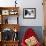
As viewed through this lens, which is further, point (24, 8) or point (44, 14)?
point (24, 8)

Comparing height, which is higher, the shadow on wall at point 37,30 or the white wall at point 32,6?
the white wall at point 32,6

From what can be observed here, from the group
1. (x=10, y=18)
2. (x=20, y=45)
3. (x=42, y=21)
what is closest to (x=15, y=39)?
(x=20, y=45)

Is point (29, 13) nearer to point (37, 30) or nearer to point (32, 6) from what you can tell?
point (32, 6)

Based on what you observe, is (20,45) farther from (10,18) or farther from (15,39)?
(10,18)

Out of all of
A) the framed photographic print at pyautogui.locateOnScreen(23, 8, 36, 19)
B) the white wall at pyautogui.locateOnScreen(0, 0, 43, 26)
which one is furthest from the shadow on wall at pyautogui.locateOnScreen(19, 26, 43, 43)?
the framed photographic print at pyautogui.locateOnScreen(23, 8, 36, 19)

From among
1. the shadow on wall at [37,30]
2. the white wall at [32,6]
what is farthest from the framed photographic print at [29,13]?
the shadow on wall at [37,30]

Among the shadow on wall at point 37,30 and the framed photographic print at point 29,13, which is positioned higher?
the framed photographic print at point 29,13

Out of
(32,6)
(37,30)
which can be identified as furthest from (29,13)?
(37,30)

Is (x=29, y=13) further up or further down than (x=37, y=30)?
further up

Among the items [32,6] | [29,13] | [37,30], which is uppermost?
[32,6]

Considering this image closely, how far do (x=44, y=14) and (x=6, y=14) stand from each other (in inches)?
53.4

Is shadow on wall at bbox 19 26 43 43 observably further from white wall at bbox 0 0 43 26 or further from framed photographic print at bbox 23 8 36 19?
framed photographic print at bbox 23 8 36 19

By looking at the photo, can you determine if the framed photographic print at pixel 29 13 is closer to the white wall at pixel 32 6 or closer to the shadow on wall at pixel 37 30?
the white wall at pixel 32 6

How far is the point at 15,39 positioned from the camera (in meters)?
5.32
